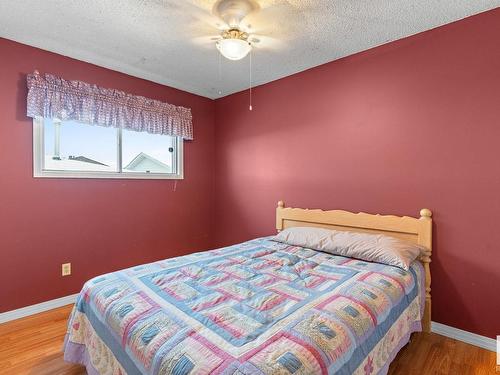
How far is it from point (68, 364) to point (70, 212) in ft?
4.59

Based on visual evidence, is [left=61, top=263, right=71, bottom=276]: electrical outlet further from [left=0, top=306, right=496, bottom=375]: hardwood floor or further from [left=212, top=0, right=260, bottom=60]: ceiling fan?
[left=212, top=0, right=260, bottom=60]: ceiling fan

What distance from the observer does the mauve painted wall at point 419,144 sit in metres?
2.01

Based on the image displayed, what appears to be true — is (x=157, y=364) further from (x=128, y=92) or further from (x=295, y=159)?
(x=128, y=92)

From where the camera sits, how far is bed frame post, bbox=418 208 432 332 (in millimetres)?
2168

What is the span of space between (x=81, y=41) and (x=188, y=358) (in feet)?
8.69

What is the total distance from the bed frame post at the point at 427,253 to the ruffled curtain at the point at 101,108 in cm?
275

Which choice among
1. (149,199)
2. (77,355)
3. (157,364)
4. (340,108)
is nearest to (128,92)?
(149,199)

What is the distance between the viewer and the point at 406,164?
2342mm

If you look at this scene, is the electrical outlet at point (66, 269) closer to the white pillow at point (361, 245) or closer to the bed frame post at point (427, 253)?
the white pillow at point (361, 245)

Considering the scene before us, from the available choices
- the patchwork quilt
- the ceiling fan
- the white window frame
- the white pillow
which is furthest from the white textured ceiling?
the patchwork quilt

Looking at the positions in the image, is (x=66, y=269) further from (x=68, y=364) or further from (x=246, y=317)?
(x=246, y=317)

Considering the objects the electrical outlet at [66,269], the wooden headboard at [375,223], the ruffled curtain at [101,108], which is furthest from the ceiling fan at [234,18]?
the electrical outlet at [66,269]

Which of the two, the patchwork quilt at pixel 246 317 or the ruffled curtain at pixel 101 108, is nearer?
the patchwork quilt at pixel 246 317

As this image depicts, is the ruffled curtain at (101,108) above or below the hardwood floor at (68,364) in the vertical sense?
above
